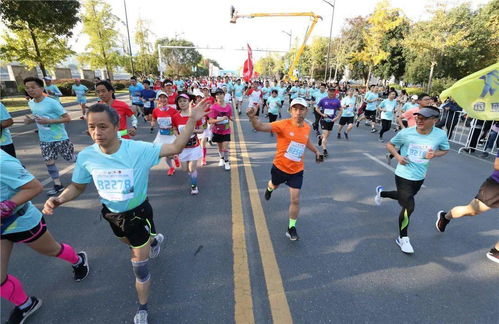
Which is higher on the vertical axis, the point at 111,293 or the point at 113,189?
the point at 113,189

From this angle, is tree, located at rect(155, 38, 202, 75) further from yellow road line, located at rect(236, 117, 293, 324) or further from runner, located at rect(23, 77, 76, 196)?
yellow road line, located at rect(236, 117, 293, 324)

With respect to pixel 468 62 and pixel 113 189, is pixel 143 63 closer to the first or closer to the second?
pixel 468 62

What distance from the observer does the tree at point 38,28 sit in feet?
44.5

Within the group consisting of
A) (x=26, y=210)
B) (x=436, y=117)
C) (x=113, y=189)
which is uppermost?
(x=436, y=117)

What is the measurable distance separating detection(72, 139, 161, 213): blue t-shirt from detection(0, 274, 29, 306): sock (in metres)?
1.00

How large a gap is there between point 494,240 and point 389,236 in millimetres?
1505

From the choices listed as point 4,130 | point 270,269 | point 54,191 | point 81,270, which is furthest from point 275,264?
point 4,130

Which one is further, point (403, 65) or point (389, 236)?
point (403, 65)

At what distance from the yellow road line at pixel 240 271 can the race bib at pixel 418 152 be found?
97.9 inches

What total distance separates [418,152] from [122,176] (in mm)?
3507

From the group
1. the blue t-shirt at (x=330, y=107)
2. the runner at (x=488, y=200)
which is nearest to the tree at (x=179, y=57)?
the blue t-shirt at (x=330, y=107)


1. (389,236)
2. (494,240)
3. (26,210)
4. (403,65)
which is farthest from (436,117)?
(403,65)

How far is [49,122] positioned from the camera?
453 centimetres

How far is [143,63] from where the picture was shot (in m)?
41.1
